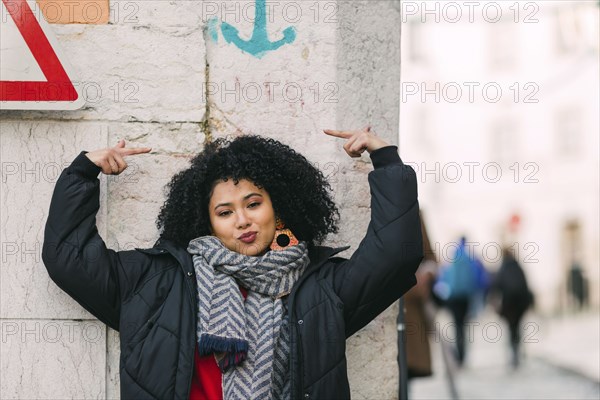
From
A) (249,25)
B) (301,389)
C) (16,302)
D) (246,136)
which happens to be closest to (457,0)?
(249,25)

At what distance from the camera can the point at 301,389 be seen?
3002 mm

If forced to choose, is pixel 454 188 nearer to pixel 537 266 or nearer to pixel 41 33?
pixel 537 266

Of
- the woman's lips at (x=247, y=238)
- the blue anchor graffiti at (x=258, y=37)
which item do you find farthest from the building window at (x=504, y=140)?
the woman's lips at (x=247, y=238)

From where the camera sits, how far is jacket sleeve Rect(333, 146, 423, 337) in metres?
3.11

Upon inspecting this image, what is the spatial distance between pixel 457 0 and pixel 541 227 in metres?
21.5

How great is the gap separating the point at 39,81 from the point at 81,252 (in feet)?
2.34

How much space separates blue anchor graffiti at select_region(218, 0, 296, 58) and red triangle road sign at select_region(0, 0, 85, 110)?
2.06ft

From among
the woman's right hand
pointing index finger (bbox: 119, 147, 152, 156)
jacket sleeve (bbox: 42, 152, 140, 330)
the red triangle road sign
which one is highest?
the red triangle road sign

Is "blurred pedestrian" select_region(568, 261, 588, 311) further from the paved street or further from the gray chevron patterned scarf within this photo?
the gray chevron patterned scarf

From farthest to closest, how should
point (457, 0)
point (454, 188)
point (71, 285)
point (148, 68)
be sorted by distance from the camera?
point (454, 188), point (457, 0), point (148, 68), point (71, 285)

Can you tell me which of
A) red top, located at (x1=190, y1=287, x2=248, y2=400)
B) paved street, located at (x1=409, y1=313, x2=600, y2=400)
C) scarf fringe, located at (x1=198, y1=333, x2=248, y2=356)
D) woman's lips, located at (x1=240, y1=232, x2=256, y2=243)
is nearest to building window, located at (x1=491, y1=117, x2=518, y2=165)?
paved street, located at (x1=409, y1=313, x2=600, y2=400)

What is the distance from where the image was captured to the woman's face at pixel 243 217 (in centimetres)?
317

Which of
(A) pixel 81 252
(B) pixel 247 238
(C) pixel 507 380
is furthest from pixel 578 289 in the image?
(A) pixel 81 252

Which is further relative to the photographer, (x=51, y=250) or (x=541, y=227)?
(x=541, y=227)
